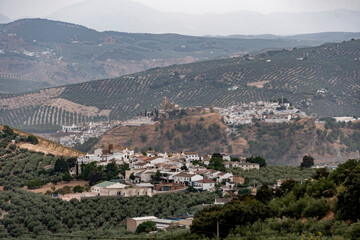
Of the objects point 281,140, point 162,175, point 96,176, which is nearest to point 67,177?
point 96,176

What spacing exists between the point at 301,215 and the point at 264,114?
113 m

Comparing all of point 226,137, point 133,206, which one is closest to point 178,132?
point 226,137

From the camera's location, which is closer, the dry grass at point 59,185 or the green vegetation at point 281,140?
the dry grass at point 59,185

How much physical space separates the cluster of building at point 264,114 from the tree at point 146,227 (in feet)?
316

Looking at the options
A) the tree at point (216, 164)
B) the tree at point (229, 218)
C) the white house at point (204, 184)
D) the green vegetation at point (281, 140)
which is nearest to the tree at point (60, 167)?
the white house at point (204, 184)

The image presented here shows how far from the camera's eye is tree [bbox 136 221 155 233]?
44875mm

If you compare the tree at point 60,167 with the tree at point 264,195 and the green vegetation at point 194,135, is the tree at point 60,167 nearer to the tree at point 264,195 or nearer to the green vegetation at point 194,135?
the tree at point 264,195

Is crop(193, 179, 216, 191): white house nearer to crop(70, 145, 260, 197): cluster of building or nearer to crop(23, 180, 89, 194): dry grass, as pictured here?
crop(70, 145, 260, 197): cluster of building

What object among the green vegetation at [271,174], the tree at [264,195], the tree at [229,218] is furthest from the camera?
the green vegetation at [271,174]

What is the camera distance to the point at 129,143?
5241 inches

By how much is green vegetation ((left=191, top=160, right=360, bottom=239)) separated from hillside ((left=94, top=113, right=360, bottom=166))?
9023 centimetres

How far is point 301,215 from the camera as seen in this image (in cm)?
3559

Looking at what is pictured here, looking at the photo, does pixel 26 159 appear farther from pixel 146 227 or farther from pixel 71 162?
pixel 146 227

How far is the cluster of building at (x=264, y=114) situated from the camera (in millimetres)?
142625
